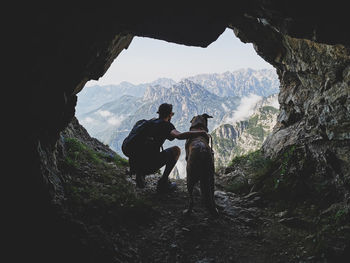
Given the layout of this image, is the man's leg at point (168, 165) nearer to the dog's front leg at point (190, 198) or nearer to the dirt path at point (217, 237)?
the dirt path at point (217, 237)

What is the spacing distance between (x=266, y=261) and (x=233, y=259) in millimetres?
689

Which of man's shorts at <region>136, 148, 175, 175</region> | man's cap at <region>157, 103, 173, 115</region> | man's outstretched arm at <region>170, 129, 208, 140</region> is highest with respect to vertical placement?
man's cap at <region>157, 103, 173, 115</region>

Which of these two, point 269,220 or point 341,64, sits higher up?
point 341,64

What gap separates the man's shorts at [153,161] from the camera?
8.08 meters

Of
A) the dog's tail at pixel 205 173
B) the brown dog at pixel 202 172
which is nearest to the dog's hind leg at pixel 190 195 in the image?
the brown dog at pixel 202 172

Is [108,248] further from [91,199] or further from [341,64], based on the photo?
[341,64]

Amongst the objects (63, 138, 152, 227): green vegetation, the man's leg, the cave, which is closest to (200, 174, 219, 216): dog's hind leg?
(63, 138, 152, 227): green vegetation

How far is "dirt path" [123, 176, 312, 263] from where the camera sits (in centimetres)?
521

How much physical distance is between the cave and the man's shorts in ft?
8.55

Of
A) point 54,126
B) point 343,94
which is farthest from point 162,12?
point 343,94

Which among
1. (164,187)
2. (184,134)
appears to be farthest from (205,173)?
(164,187)

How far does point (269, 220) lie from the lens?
6.84 metres

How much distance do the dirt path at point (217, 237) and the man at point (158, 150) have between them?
118 centimetres

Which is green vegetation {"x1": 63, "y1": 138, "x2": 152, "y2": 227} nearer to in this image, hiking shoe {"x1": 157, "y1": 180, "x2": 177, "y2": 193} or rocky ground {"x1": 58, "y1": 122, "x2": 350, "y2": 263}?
rocky ground {"x1": 58, "y1": 122, "x2": 350, "y2": 263}
